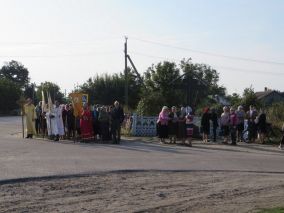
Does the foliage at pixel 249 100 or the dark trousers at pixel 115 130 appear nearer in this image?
the dark trousers at pixel 115 130

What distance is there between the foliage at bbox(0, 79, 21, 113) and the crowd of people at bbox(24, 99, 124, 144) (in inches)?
2369

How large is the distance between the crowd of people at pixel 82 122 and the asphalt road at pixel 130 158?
1.70 m

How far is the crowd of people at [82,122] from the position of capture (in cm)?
2583

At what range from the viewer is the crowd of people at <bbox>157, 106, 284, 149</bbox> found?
25438mm

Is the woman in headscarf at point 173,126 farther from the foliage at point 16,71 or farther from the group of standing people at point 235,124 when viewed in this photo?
the foliage at point 16,71

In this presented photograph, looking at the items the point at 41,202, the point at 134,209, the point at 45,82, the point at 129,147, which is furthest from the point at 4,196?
the point at 45,82

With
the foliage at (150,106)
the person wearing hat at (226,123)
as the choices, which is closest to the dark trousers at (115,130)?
the person wearing hat at (226,123)

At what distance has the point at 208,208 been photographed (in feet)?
32.4

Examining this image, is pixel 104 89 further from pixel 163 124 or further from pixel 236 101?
pixel 163 124

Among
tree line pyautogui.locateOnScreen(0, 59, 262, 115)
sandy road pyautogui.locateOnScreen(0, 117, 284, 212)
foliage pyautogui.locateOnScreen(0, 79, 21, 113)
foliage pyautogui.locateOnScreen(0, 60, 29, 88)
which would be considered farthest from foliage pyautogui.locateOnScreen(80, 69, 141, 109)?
foliage pyautogui.locateOnScreen(0, 60, 29, 88)

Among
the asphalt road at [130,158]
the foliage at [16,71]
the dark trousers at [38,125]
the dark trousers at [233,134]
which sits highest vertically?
→ the foliage at [16,71]

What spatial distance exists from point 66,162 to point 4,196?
19.8 ft

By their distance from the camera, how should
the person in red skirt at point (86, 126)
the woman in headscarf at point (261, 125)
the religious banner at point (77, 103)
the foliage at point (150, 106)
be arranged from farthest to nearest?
the foliage at point (150, 106), the religious banner at point (77, 103), the person in red skirt at point (86, 126), the woman in headscarf at point (261, 125)

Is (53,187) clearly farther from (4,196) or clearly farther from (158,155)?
(158,155)
